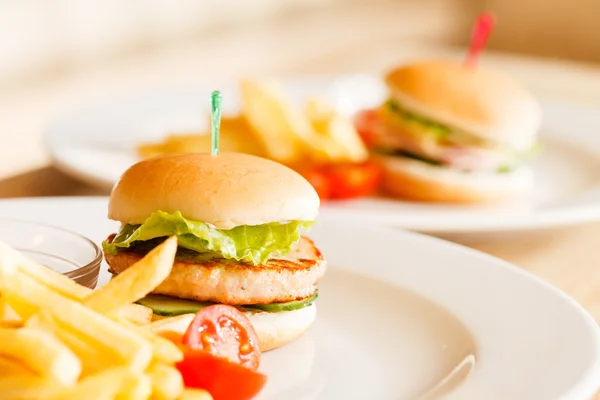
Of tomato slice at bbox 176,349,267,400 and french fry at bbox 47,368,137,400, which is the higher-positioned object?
french fry at bbox 47,368,137,400

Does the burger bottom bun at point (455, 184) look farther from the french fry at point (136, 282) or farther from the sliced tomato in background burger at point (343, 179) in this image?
the french fry at point (136, 282)

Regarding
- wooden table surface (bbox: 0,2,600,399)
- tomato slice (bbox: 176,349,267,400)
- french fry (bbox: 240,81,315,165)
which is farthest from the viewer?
french fry (bbox: 240,81,315,165)

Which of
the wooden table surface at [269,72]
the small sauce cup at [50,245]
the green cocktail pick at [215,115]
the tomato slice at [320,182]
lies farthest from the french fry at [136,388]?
the tomato slice at [320,182]

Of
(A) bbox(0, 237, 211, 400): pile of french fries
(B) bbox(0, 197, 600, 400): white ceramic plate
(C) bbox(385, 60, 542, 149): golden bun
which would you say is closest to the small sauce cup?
(B) bbox(0, 197, 600, 400): white ceramic plate

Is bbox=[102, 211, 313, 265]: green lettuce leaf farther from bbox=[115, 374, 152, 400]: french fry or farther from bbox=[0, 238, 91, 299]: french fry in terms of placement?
bbox=[115, 374, 152, 400]: french fry

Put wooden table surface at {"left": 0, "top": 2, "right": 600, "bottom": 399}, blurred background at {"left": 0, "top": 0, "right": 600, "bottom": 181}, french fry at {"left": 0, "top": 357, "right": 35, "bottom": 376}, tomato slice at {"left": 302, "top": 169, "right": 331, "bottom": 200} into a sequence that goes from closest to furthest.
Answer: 1. french fry at {"left": 0, "top": 357, "right": 35, "bottom": 376}
2. wooden table surface at {"left": 0, "top": 2, "right": 600, "bottom": 399}
3. tomato slice at {"left": 302, "top": 169, "right": 331, "bottom": 200}
4. blurred background at {"left": 0, "top": 0, "right": 600, "bottom": 181}

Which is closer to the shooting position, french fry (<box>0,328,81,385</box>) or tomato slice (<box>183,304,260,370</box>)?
french fry (<box>0,328,81,385</box>)

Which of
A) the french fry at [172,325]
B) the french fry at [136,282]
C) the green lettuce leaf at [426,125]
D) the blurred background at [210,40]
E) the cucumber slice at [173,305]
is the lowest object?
the blurred background at [210,40]

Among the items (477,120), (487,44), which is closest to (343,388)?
(477,120)
